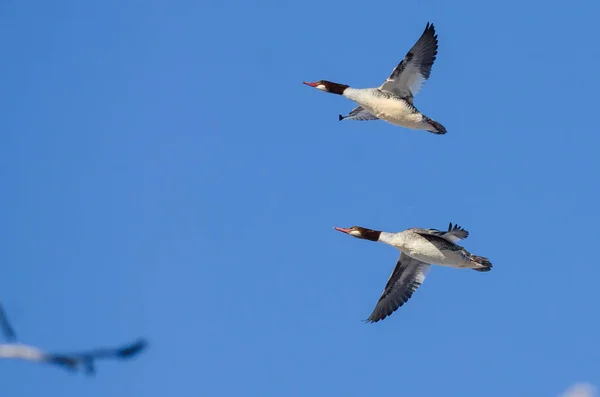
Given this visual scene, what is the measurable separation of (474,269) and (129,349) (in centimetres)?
1290

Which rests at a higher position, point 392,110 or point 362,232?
point 392,110

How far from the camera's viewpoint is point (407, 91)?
1518 centimetres

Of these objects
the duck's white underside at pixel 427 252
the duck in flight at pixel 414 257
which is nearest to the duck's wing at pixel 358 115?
the duck in flight at pixel 414 257

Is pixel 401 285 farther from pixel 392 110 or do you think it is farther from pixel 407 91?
pixel 407 91

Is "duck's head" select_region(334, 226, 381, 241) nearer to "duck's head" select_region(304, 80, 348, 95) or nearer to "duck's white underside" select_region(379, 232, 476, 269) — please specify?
"duck's white underside" select_region(379, 232, 476, 269)

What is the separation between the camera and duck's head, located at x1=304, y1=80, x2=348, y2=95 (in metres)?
16.1

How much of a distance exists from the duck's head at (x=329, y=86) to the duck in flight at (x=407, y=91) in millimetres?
816

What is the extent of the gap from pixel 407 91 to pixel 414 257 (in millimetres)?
3159

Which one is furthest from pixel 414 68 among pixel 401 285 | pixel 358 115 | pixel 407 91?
pixel 401 285

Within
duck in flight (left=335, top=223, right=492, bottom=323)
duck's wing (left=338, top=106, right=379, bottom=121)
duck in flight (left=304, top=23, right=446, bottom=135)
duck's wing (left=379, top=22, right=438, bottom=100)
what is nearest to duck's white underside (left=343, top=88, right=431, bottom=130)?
duck in flight (left=304, top=23, right=446, bottom=135)

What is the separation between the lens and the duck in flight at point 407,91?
49.1 feet

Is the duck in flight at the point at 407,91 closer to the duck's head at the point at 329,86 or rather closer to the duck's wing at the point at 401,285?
the duck's head at the point at 329,86

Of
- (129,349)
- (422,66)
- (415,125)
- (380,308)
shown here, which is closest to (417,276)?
(380,308)

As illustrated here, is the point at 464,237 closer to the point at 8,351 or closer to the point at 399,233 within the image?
the point at 399,233
